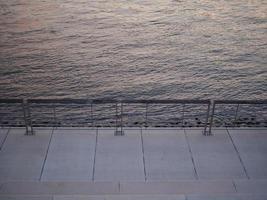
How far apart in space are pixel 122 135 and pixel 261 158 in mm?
3515

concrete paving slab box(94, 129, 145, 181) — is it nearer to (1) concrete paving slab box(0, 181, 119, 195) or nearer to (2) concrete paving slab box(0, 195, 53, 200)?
(1) concrete paving slab box(0, 181, 119, 195)

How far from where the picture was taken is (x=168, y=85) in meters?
22.2

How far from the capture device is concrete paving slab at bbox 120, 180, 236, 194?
333 inches

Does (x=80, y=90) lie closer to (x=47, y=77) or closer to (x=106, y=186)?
(x=47, y=77)

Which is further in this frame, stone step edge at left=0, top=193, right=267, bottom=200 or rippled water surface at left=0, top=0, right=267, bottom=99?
rippled water surface at left=0, top=0, right=267, bottom=99

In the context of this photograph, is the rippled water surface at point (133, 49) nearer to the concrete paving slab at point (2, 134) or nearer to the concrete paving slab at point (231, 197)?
the concrete paving slab at point (2, 134)

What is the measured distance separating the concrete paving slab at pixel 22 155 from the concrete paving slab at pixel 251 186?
14.4ft

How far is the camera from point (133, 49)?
26.6 metres

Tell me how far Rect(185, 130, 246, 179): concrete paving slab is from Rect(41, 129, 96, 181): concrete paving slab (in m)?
2.54

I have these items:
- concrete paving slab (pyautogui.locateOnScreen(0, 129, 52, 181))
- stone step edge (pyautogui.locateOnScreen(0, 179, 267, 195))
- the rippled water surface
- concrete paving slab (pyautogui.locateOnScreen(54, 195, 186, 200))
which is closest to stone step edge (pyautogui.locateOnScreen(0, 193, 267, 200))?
concrete paving slab (pyautogui.locateOnScreen(54, 195, 186, 200))

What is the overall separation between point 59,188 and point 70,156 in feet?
4.44

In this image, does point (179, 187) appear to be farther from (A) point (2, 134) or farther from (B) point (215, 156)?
(A) point (2, 134)

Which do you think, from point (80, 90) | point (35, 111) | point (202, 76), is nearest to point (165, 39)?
point (202, 76)

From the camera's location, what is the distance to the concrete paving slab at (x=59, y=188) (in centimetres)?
834
